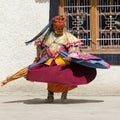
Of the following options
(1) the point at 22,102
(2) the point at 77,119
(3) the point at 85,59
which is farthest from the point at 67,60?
(2) the point at 77,119

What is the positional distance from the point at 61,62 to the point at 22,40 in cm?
200

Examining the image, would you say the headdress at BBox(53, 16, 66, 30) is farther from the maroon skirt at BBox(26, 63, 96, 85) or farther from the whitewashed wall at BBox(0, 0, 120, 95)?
the whitewashed wall at BBox(0, 0, 120, 95)

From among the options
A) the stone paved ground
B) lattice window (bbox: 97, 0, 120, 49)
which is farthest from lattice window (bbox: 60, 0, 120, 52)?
the stone paved ground

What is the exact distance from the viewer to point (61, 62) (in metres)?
9.75

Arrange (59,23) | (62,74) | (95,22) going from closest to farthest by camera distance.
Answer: (62,74) < (59,23) < (95,22)

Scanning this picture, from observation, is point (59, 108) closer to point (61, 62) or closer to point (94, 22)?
point (61, 62)

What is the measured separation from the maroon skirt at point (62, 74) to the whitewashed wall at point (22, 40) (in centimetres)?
165

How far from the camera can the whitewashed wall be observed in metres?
11.5

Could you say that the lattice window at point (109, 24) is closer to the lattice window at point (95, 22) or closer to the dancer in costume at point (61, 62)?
the lattice window at point (95, 22)

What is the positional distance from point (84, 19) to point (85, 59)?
2279mm

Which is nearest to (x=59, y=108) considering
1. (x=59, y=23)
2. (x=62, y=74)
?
(x=62, y=74)

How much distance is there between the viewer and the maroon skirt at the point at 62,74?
964 cm

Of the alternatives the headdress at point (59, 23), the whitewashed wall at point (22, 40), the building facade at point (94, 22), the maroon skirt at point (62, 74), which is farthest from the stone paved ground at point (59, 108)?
the headdress at point (59, 23)

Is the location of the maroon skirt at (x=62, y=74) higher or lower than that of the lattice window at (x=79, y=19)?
lower
